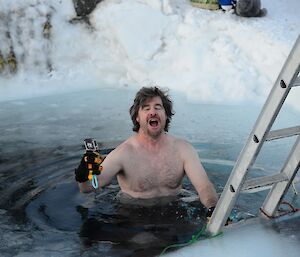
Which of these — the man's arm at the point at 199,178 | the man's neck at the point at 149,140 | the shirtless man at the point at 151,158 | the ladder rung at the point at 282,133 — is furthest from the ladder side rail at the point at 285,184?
the man's neck at the point at 149,140

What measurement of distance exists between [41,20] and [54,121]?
2346 millimetres

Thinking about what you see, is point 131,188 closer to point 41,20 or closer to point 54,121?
point 54,121

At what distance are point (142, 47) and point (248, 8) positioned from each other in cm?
171

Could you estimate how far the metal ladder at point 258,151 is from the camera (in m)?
2.58

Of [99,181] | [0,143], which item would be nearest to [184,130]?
[0,143]

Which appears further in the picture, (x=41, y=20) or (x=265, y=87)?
(x=41, y=20)

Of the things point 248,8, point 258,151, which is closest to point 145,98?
point 258,151

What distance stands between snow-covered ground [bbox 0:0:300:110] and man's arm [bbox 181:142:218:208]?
3.13 metres

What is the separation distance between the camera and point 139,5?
846 cm

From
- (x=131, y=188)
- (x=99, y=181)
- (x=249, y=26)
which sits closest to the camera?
(x=99, y=181)

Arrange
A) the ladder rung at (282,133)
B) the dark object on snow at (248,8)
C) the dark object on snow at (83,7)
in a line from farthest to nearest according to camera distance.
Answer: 1. the dark object on snow at (83,7)
2. the dark object on snow at (248,8)
3. the ladder rung at (282,133)

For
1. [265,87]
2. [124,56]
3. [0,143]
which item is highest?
[265,87]

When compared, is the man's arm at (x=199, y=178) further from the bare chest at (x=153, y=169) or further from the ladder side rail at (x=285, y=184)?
the ladder side rail at (x=285, y=184)

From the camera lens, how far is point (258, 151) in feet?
9.04
